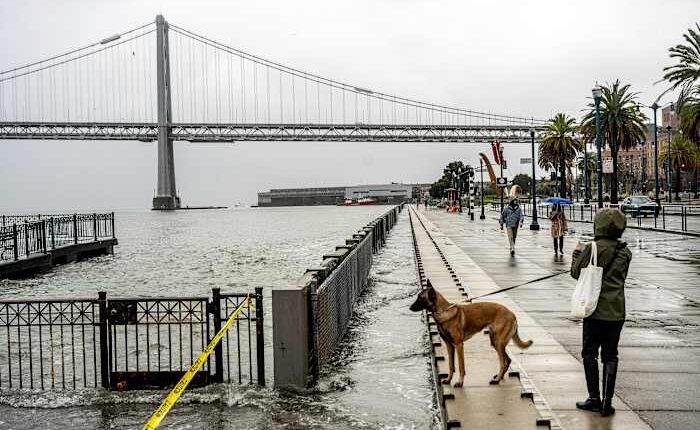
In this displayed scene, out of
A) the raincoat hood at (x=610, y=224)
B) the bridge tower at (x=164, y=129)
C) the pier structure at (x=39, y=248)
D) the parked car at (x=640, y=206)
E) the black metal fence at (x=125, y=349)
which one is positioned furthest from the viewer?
the bridge tower at (x=164, y=129)

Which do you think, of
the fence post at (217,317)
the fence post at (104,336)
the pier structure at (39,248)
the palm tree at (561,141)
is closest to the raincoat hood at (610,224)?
the fence post at (217,317)

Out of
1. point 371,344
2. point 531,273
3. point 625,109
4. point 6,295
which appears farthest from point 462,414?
point 625,109

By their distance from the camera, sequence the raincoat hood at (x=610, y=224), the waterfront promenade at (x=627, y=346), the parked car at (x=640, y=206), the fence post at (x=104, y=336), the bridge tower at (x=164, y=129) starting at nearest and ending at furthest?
the raincoat hood at (x=610, y=224)
the waterfront promenade at (x=627, y=346)
the fence post at (x=104, y=336)
the parked car at (x=640, y=206)
the bridge tower at (x=164, y=129)

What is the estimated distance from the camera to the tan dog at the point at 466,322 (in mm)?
6988

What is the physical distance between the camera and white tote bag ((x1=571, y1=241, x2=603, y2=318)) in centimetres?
603

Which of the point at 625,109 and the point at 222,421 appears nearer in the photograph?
the point at 222,421

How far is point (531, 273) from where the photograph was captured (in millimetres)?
17594

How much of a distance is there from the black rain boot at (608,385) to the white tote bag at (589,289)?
0.50 meters

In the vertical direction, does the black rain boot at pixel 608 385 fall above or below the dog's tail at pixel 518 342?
below

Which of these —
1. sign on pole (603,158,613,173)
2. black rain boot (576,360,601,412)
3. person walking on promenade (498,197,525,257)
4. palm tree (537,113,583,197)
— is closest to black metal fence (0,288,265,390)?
black rain boot (576,360,601,412)

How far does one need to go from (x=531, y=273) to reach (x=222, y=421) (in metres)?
11.5

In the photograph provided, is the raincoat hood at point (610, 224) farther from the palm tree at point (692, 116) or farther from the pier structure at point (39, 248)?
the palm tree at point (692, 116)

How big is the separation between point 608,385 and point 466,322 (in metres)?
1.40

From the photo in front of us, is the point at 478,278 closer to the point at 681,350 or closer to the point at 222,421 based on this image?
the point at 681,350
